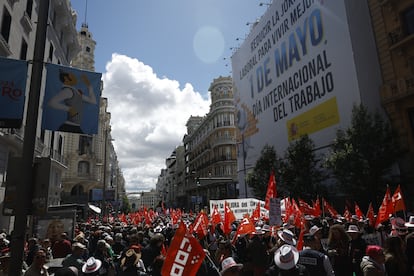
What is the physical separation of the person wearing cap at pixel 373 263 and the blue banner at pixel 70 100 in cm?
595

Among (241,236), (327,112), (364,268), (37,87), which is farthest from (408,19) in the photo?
(37,87)

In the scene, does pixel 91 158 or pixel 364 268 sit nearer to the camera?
pixel 364 268

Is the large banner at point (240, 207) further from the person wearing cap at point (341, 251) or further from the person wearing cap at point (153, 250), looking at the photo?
the person wearing cap at point (341, 251)

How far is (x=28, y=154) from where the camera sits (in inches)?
156

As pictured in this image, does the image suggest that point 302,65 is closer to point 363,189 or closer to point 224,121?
point 363,189

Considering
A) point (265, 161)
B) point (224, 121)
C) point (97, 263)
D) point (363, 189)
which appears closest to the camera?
point (97, 263)

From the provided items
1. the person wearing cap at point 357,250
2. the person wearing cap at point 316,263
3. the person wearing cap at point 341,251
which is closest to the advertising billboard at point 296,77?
the person wearing cap at point 357,250

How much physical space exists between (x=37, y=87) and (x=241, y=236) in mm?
6018

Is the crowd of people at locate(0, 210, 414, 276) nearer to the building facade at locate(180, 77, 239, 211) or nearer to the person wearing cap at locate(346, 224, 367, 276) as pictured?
the person wearing cap at locate(346, 224, 367, 276)

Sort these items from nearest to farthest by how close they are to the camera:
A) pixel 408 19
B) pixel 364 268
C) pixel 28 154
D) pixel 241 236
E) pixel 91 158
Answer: pixel 28 154 < pixel 364 268 < pixel 241 236 < pixel 408 19 < pixel 91 158

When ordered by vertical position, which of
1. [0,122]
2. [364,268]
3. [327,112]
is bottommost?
[364,268]

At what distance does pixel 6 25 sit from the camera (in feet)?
52.7

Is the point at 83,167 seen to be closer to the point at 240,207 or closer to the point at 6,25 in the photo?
the point at 6,25

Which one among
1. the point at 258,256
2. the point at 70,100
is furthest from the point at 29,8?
the point at 258,256
